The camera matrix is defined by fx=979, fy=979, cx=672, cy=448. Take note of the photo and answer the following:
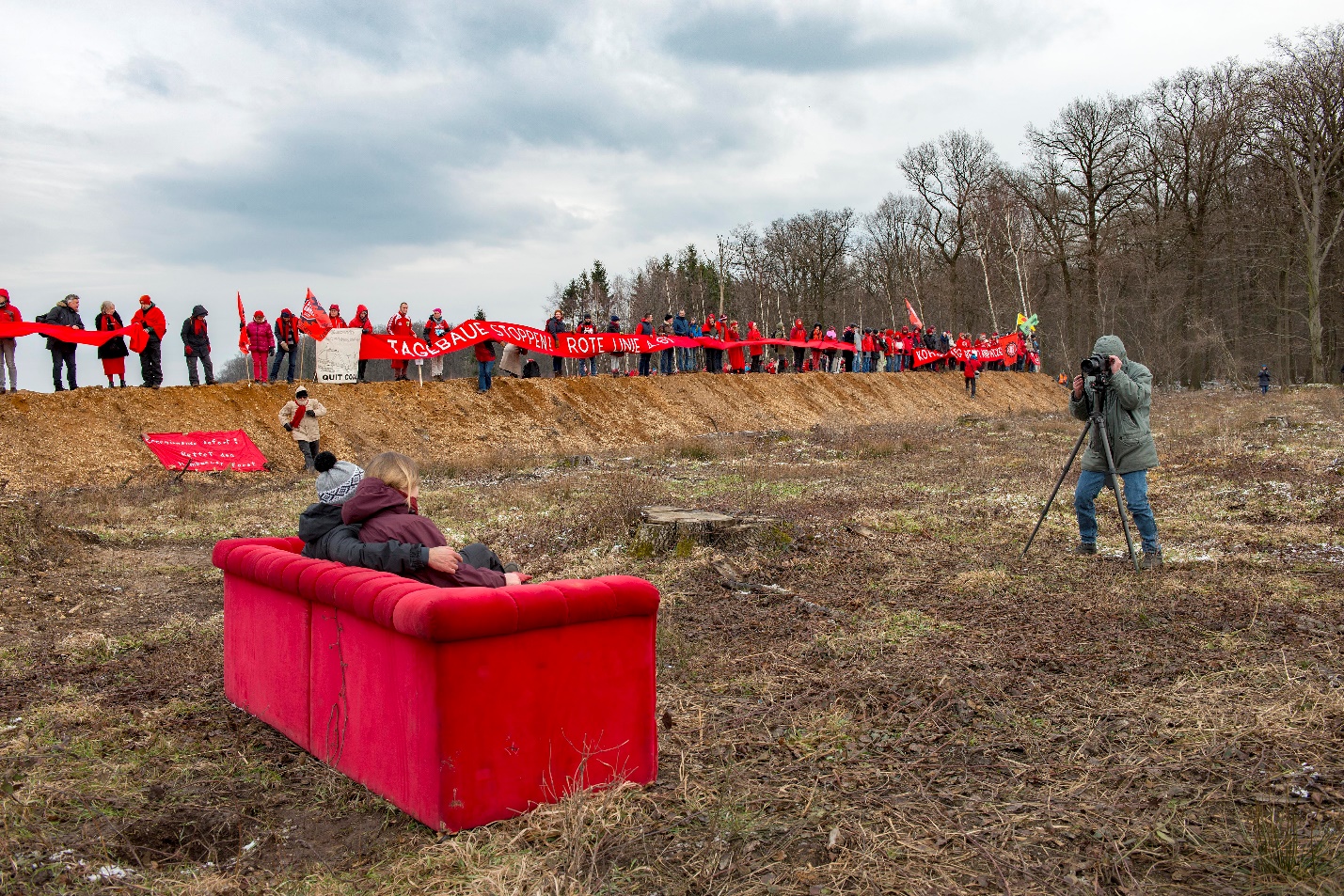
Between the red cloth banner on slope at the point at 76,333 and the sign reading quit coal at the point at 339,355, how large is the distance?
4006 mm

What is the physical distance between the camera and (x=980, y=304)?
223ft

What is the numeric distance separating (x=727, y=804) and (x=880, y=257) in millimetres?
68691

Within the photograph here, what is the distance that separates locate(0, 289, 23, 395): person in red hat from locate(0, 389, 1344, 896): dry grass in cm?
828

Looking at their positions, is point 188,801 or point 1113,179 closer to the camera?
point 188,801

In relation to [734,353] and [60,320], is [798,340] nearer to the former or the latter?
[734,353]

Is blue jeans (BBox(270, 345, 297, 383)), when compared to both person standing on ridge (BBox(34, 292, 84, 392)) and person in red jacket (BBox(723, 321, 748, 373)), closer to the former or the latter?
person standing on ridge (BBox(34, 292, 84, 392))

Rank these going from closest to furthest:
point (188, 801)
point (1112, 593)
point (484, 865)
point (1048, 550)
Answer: point (484, 865), point (188, 801), point (1112, 593), point (1048, 550)

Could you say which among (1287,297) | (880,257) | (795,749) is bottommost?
(795,749)

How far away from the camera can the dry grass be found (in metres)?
3.58

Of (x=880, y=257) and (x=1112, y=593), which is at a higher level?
(x=880, y=257)

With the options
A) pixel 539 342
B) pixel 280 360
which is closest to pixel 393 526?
pixel 280 360

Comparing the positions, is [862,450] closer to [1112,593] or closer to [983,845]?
[1112,593]

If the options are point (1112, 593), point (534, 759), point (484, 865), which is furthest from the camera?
point (1112, 593)

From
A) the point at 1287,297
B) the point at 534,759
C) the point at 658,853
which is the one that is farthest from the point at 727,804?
the point at 1287,297
